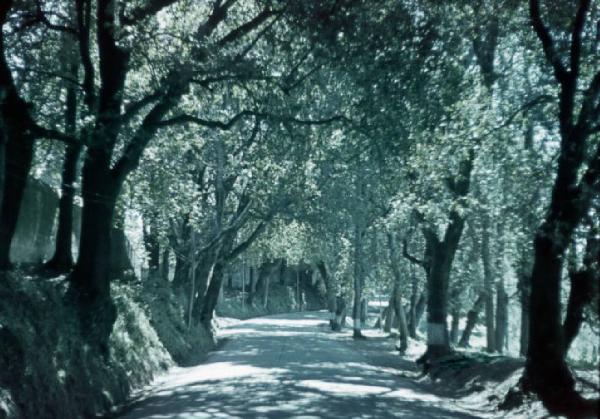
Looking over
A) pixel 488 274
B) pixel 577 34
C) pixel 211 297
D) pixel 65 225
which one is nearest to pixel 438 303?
pixel 488 274

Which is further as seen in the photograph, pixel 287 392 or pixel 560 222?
pixel 287 392

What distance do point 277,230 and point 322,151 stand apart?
16.3 meters

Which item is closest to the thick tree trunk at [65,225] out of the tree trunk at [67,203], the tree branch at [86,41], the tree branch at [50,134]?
the tree trunk at [67,203]

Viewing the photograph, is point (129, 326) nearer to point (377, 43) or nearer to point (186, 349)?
point (186, 349)

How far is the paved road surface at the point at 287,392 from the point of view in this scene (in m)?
13.4

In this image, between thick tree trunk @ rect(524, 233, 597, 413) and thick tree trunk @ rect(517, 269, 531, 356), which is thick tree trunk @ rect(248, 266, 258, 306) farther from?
thick tree trunk @ rect(524, 233, 597, 413)

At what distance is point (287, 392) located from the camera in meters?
16.1

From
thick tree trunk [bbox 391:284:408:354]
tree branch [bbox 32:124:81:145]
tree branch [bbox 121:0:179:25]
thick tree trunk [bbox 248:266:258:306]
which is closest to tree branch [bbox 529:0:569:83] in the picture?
tree branch [bbox 121:0:179:25]

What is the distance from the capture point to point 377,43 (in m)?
15.8

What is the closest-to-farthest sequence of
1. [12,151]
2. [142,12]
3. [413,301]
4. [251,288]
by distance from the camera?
[12,151] < [142,12] < [413,301] < [251,288]

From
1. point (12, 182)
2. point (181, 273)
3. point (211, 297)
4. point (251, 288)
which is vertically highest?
point (251, 288)

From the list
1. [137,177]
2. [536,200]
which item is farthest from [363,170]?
[536,200]

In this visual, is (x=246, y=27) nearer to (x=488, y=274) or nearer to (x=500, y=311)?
(x=488, y=274)

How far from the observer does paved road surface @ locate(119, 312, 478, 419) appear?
13438mm
